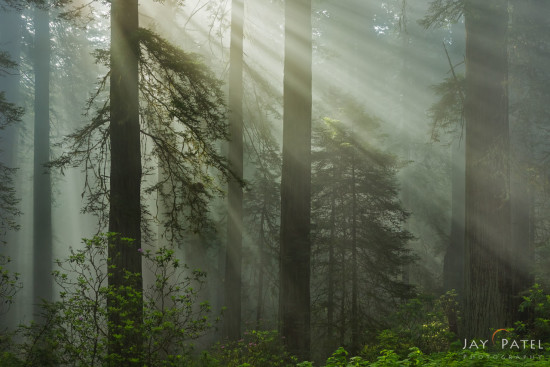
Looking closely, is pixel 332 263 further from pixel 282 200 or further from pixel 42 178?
pixel 42 178

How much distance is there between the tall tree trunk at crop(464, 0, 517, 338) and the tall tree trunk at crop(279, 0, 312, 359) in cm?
311

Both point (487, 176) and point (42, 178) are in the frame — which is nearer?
point (487, 176)

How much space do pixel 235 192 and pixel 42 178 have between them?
13.3m

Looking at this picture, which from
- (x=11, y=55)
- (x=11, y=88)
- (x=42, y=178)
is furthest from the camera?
(x=11, y=88)

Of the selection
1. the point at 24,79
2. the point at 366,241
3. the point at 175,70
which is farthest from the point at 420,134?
the point at 24,79

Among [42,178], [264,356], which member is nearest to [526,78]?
[264,356]

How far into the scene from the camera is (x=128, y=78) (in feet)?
22.2

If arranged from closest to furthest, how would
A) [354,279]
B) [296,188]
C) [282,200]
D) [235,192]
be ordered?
[296,188] < [282,200] < [354,279] < [235,192]

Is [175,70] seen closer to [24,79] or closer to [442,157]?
[442,157]

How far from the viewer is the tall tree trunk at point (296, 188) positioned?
7277 mm

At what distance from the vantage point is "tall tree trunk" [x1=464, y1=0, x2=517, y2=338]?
24.6ft

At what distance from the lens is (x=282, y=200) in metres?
7.57

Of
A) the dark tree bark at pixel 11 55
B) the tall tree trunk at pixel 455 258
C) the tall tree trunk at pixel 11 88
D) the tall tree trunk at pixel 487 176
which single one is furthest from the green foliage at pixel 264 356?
the dark tree bark at pixel 11 55

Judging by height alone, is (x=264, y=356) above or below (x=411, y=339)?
above
